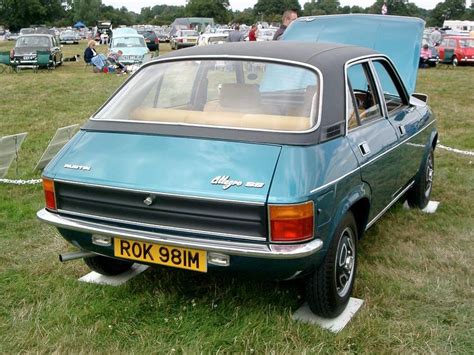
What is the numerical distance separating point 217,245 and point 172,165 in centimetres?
53

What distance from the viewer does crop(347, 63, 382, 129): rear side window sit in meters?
3.91

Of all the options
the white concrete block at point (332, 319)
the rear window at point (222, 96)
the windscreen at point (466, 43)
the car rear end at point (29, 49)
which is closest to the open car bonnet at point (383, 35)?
the rear window at point (222, 96)

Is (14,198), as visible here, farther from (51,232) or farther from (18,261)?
(18,261)

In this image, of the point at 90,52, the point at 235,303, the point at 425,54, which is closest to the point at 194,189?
the point at 235,303

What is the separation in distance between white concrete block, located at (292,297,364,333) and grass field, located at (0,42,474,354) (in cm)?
6

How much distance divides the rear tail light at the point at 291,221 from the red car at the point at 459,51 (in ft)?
81.2

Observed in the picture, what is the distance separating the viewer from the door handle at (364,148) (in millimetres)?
3769

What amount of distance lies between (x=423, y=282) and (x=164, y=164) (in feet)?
6.88

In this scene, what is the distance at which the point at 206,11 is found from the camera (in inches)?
3713

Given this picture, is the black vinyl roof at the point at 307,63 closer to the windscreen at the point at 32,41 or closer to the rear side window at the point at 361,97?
the rear side window at the point at 361,97

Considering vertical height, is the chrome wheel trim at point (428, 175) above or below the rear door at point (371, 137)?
below

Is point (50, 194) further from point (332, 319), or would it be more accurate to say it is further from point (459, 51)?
point (459, 51)

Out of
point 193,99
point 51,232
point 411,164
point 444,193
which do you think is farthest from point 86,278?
point 444,193

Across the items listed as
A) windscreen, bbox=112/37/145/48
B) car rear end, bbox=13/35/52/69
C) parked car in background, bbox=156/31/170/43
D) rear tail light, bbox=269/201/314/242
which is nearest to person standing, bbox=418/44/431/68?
windscreen, bbox=112/37/145/48
